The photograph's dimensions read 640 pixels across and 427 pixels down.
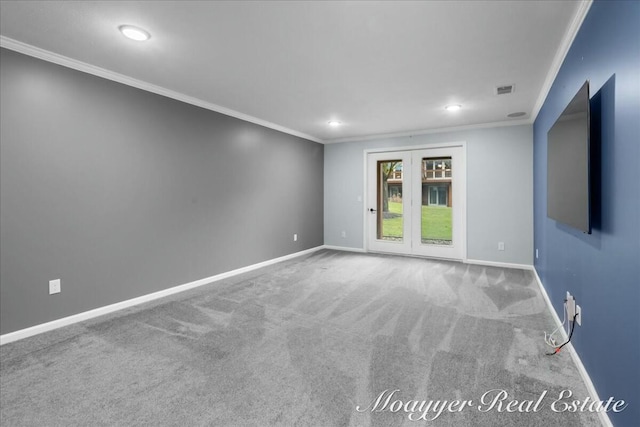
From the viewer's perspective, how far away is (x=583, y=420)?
5.25ft

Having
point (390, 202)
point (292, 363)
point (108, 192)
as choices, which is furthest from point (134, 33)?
point (390, 202)

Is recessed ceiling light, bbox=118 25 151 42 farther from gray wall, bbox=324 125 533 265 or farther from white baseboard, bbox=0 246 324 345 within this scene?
gray wall, bbox=324 125 533 265

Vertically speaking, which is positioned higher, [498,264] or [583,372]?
[498,264]

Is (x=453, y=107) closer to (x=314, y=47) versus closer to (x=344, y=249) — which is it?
(x=314, y=47)

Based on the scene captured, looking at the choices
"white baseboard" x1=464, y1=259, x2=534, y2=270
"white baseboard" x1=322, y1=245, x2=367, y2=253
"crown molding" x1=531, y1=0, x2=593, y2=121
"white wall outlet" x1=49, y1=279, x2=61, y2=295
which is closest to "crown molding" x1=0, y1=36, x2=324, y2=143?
"white wall outlet" x1=49, y1=279, x2=61, y2=295

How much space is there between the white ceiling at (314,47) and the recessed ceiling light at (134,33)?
44 mm

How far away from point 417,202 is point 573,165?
380 centimetres

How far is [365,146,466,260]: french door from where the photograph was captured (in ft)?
17.7

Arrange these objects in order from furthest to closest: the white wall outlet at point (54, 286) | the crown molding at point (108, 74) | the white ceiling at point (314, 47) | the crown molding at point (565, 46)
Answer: the white wall outlet at point (54, 286) → the crown molding at point (108, 74) → the white ceiling at point (314, 47) → the crown molding at point (565, 46)

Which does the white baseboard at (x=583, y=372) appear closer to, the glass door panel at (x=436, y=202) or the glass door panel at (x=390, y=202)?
the glass door panel at (x=436, y=202)

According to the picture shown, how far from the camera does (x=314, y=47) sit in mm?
2547

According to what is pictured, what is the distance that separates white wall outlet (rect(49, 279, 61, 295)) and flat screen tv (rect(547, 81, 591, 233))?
12.9 ft

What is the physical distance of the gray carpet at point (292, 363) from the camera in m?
1.67

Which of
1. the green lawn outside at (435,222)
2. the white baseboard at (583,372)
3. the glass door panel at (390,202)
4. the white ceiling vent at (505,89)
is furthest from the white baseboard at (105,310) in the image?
the white ceiling vent at (505,89)
